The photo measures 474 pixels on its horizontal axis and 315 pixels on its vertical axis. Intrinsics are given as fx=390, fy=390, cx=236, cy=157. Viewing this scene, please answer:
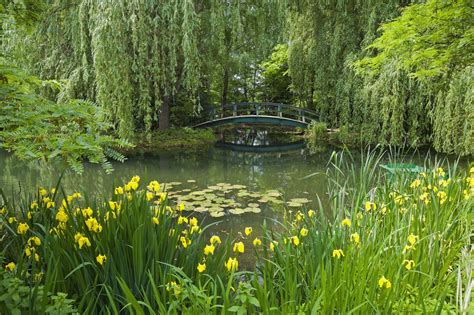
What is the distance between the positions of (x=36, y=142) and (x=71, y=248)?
1.83 ft

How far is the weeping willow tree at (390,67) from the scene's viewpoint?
3713 mm

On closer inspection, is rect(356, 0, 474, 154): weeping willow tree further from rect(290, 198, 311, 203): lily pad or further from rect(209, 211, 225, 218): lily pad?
rect(209, 211, 225, 218): lily pad

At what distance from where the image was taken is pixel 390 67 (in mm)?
8078

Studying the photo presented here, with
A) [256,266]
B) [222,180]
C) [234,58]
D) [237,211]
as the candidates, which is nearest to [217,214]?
[237,211]

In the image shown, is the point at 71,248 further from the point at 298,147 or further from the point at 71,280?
the point at 298,147

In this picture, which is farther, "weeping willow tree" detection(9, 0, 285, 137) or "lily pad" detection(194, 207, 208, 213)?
"weeping willow tree" detection(9, 0, 285, 137)

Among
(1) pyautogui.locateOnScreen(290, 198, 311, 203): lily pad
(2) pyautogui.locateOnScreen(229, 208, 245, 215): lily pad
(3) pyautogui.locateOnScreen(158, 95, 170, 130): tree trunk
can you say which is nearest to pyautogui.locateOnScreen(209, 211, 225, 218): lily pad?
(2) pyautogui.locateOnScreen(229, 208, 245, 215): lily pad

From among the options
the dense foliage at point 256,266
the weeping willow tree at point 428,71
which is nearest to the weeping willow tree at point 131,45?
the weeping willow tree at point 428,71

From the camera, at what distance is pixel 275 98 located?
61.8 ft

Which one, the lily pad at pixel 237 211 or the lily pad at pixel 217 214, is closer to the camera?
the lily pad at pixel 217 214

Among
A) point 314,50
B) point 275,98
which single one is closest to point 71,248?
point 314,50

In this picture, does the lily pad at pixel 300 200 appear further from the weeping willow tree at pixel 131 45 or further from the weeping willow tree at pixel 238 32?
the weeping willow tree at pixel 238 32

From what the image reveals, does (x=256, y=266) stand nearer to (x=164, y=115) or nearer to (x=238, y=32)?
(x=238, y=32)

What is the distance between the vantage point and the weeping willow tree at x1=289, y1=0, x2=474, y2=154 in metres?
3.71
